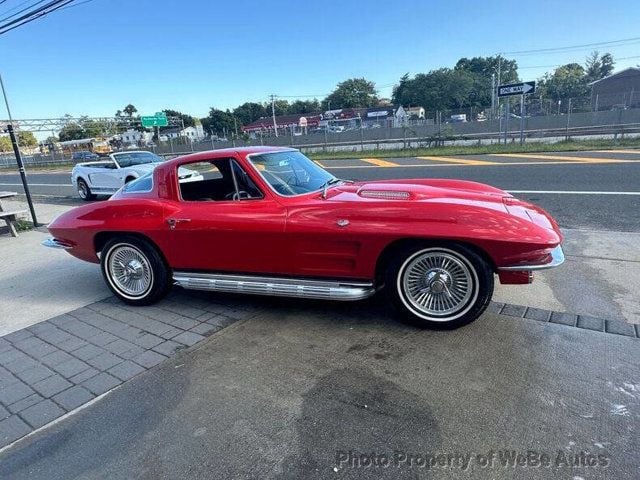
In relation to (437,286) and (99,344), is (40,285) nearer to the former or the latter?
(99,344)

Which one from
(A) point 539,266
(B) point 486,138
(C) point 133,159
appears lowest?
(B) point 486,138

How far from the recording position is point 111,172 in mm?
12531

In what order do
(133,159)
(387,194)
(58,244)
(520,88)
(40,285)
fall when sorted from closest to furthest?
(387,194) → (58,244) → (40,285) → (133,159) → (520,88)

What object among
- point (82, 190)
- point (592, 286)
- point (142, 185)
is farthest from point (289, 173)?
point (82, 190)

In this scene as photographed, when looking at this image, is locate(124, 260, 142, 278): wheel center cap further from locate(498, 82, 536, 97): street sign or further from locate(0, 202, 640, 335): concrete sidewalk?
locate(498, 82, 536, 97): street sign

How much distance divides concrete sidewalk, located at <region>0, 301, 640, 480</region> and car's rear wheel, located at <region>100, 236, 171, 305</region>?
1088 millimetres

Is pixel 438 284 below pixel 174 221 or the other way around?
below

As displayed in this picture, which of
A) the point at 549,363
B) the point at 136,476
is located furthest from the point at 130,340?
the point at 549,363

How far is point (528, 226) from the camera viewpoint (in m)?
3.07

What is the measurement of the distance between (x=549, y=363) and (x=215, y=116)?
3725 inches

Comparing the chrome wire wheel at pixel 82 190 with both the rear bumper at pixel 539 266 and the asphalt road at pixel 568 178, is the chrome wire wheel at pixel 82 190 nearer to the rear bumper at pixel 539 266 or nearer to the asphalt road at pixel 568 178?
the asphalt road at pixel 568 178

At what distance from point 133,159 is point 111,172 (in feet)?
2.65

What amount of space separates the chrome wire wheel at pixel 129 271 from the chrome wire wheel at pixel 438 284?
2484 mm

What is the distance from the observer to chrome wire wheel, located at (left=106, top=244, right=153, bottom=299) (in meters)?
4.19
